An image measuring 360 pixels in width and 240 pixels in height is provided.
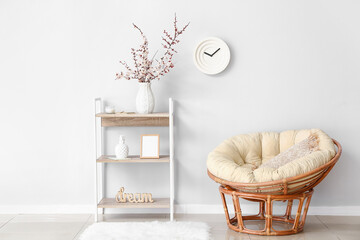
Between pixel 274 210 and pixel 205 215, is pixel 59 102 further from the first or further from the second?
pixel 274 210

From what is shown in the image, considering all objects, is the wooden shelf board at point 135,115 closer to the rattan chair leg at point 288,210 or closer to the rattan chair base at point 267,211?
the rattan chair base at point 267,211

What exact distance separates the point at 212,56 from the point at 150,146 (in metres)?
0.91

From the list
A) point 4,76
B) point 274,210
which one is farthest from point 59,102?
point 274,210

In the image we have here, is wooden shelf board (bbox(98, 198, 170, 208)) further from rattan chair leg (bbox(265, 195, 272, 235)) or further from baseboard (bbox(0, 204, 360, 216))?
rattan chair leg (bbox(265, 195, 272, 235))

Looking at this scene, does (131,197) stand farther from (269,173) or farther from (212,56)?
(212,56)

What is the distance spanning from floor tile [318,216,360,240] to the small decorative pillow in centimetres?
62

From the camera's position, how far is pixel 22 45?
161 inches

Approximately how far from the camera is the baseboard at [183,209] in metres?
4.03

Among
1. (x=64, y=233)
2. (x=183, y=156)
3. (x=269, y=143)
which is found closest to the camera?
(x=64, y=233)

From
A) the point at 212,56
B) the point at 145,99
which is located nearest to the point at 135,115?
the point at 145,99

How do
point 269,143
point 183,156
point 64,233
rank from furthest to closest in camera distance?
point 183,156, point 269,143, point 64,233

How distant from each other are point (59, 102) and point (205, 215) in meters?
1.56

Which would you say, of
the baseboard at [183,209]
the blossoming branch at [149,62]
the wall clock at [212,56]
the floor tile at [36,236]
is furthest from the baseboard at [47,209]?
the wall clock at [212,56]

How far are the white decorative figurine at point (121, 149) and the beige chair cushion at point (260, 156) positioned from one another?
69cm
